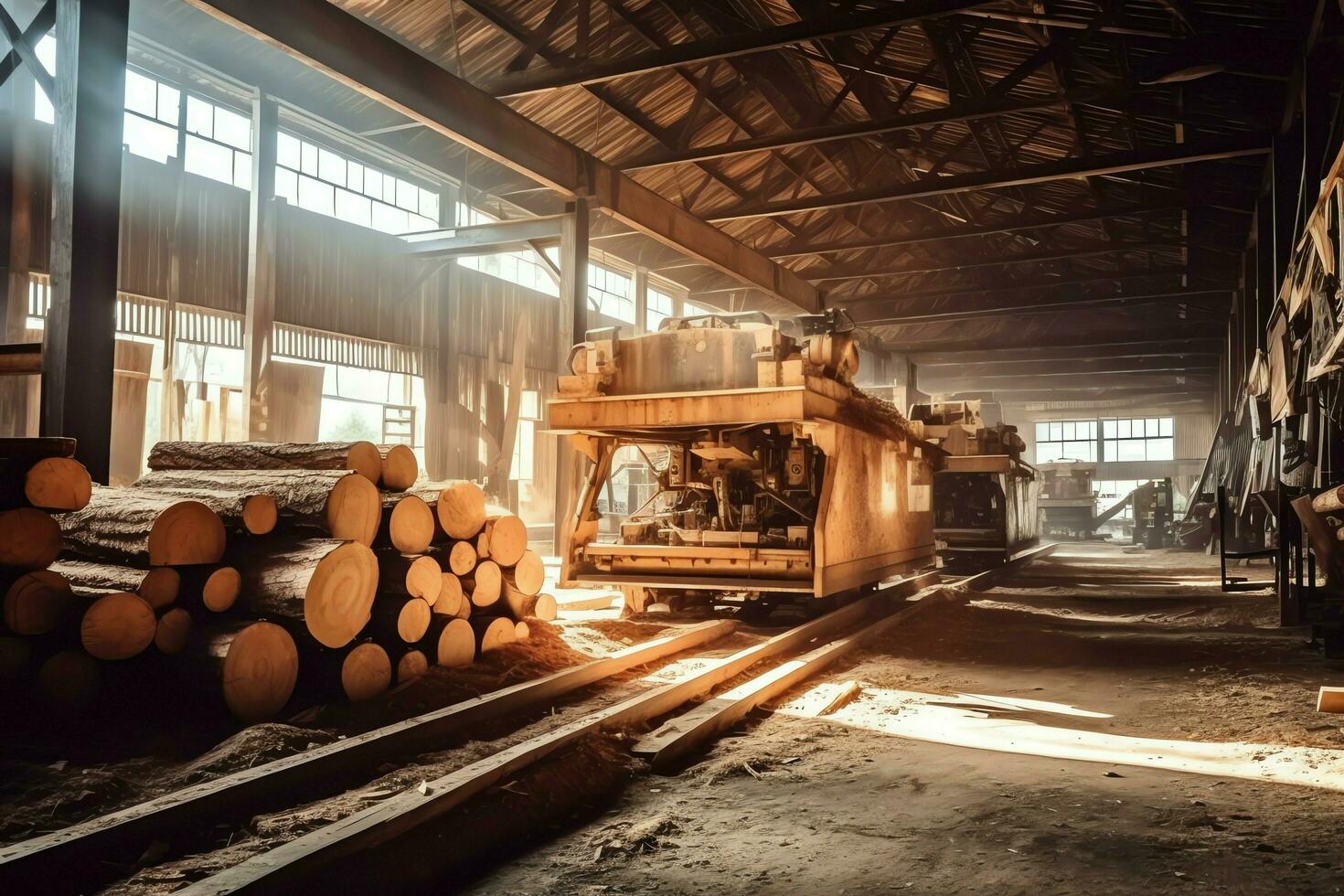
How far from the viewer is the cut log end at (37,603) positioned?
4.16 m

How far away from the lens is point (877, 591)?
1097 cm

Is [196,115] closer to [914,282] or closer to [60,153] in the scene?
[60,153]

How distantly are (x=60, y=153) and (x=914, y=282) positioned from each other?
766 inches

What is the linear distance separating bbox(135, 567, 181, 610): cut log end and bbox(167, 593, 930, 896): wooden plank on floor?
1.92 m

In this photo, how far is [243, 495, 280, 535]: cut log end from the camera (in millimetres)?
4934

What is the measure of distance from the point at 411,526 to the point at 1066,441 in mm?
44832

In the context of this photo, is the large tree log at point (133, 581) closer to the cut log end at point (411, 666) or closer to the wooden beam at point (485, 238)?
the cut log end at point (411, 666)

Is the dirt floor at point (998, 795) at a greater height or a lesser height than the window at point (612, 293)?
lesser

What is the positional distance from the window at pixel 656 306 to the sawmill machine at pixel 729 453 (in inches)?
603

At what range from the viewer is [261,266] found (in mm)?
14008

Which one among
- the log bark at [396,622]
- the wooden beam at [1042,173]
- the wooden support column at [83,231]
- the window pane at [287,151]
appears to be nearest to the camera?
the log bark at [396,622]

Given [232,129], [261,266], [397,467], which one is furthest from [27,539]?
[232,129]

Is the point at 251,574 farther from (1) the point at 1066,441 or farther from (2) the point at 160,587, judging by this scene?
(1) the point at 1066,441

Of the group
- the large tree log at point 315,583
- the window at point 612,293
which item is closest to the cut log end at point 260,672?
the large tree log at point 315,583
